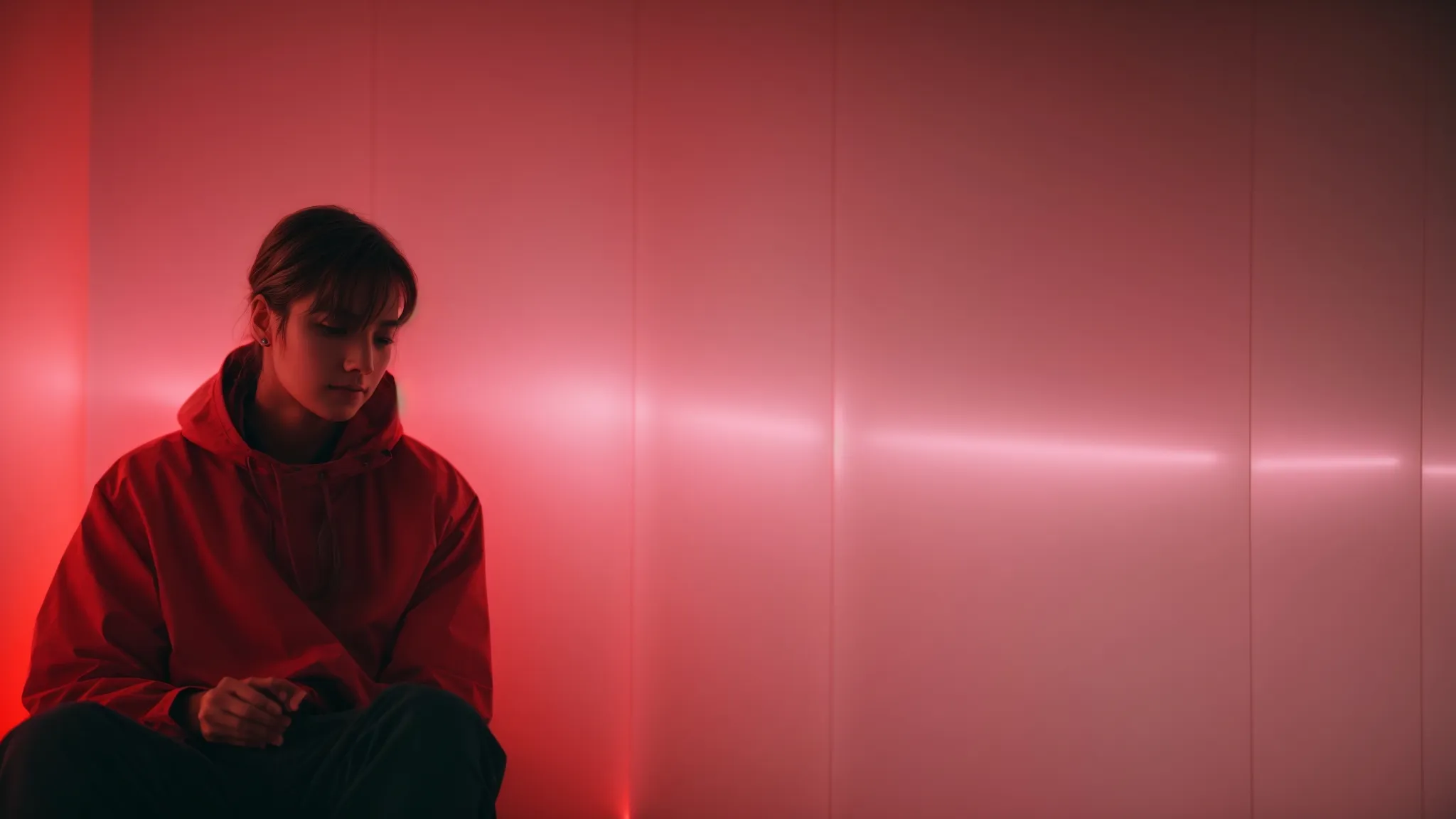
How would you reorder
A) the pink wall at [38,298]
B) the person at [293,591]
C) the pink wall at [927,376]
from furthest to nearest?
the pink wall at [927,376] < the pink wall at [38,298] < the person at [293,591]

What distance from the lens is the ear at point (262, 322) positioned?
1434 millimetres

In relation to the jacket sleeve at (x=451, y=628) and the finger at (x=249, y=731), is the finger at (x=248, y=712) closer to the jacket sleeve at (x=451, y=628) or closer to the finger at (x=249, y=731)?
the finger at (x=249, y=731)

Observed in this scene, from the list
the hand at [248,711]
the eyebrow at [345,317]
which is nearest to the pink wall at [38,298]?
the eyebrow at [345,317]

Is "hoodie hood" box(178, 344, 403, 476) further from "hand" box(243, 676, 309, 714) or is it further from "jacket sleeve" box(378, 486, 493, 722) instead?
"hand" box(243, 676, 309, 714)

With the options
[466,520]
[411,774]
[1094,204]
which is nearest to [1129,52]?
[1094,204]

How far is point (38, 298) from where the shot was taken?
184 centimetres

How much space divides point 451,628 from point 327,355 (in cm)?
45

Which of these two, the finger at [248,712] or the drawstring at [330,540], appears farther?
the drawstring at [330,540]

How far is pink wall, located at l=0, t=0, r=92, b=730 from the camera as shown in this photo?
178 cm

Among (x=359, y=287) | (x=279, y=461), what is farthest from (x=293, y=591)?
(x=359, y=287)

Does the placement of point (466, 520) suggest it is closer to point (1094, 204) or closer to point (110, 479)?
point (110, 479)

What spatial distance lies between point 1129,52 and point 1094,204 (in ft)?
1.12

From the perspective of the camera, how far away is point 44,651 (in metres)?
1.28

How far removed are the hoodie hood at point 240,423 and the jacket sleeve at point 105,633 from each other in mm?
163
